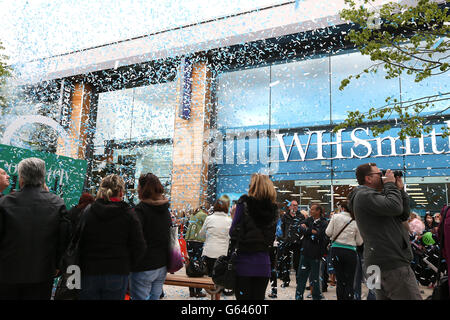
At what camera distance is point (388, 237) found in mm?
2885

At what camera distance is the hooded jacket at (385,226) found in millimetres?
2838

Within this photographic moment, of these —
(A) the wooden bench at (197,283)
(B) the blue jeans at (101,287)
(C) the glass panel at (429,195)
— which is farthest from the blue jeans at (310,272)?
(C) the glass panel at (429,195)

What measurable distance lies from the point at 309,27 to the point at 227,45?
3.11 metres

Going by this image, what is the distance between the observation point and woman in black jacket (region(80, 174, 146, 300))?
269cm

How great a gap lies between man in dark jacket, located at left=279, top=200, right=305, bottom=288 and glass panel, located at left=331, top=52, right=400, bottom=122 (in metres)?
6.07

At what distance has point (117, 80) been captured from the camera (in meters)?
16.7

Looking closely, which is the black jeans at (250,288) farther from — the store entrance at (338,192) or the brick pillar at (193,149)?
the brick pillar at (193,149)

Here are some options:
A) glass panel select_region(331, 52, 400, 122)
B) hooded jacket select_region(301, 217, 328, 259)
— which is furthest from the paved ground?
glass panel select_region(331, 52, 400, 122)

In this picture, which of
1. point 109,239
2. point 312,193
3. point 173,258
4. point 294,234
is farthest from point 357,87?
point 109,239

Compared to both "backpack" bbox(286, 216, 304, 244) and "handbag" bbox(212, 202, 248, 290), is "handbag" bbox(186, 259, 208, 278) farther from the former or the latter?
"backpack" bbox(286, 216, 304, 244)

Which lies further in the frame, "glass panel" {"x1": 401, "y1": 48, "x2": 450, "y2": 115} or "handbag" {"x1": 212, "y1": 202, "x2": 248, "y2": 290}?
"glass panel" {"x1": 401, "y1": 48, "x2": 450, "y2": 115}

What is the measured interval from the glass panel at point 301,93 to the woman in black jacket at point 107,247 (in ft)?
37.1

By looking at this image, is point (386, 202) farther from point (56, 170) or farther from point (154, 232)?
point (56, 170)
